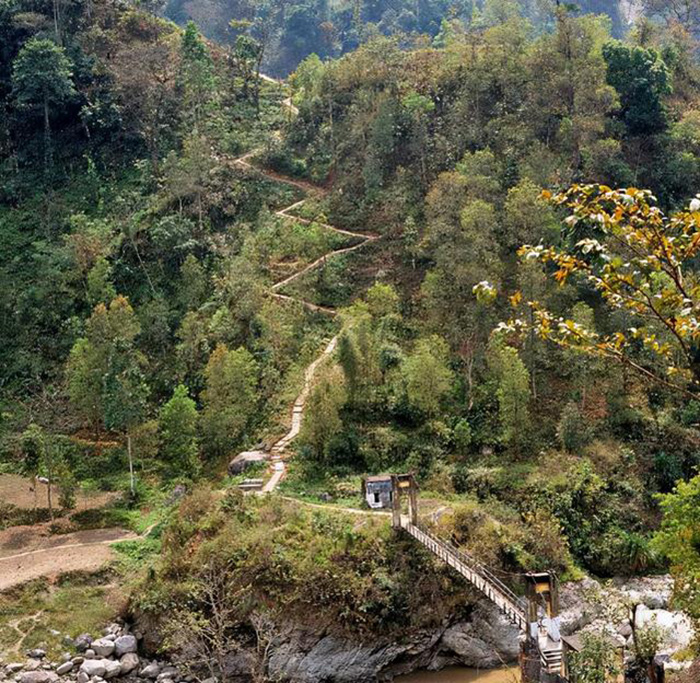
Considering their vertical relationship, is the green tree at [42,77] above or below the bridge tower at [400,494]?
above

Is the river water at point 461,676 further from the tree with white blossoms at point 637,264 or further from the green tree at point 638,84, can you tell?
the green tree at point 638,84

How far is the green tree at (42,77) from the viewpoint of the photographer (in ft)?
124

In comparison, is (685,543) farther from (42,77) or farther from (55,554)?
(42,77)

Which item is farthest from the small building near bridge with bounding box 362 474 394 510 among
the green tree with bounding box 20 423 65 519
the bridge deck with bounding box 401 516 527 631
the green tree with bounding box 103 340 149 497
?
the green tree with bounding box 20 423 65 519

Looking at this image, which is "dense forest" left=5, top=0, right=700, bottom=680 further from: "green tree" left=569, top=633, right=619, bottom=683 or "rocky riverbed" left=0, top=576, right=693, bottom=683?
"green tree" left=569, top=633, right=619, bottom=683

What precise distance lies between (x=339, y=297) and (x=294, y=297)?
189 centimetres

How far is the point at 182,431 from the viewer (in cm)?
2461

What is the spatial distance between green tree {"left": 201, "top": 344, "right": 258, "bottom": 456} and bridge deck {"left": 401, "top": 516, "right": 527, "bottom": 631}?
7.58 meters

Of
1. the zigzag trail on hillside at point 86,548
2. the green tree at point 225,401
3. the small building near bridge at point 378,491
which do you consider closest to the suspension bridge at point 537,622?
the small building near bridge at point 378,491

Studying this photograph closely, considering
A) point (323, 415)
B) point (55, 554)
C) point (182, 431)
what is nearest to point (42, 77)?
point (182, 431)

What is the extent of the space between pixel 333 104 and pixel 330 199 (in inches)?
266

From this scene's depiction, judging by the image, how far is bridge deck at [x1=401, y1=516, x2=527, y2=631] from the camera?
623 inches

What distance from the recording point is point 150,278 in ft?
110

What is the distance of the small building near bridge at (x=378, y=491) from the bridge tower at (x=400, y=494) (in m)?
0.91
